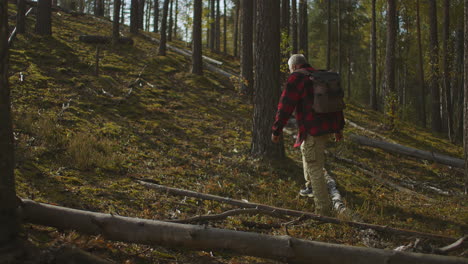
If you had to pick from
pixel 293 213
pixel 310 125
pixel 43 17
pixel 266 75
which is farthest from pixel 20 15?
pixel 293 213

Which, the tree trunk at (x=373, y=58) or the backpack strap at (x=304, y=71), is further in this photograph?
the tree trunk at (x=373, y=58)

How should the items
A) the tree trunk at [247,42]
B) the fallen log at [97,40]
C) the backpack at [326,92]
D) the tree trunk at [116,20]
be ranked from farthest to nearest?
1. the tree trunk at [116,20]
2. the fallen log at [97,40]
3. the tree trunk at [247,42]
4. the backpack at [326,92]

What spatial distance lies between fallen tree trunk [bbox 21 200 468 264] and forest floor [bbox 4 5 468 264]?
5.3 inches

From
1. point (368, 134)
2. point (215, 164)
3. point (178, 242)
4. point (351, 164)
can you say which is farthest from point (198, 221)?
point (368, 134)

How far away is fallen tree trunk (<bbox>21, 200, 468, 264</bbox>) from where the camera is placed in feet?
9.75

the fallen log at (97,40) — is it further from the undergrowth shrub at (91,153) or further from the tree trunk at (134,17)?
the undergrowth shrub at (91,153)

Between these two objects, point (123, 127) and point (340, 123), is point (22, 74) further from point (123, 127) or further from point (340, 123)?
point (340, 123)

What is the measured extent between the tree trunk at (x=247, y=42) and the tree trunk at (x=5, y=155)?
34.9ft

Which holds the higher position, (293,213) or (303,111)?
(303,111)

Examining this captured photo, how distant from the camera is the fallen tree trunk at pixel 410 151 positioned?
934 centimetres

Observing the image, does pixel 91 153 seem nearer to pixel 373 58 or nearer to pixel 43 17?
pixel 43 17

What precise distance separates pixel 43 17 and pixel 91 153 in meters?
12.5

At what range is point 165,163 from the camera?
267 inches

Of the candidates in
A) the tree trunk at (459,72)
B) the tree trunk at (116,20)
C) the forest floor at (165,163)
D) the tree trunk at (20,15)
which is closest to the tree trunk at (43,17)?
the tree trunk at (20,15)
